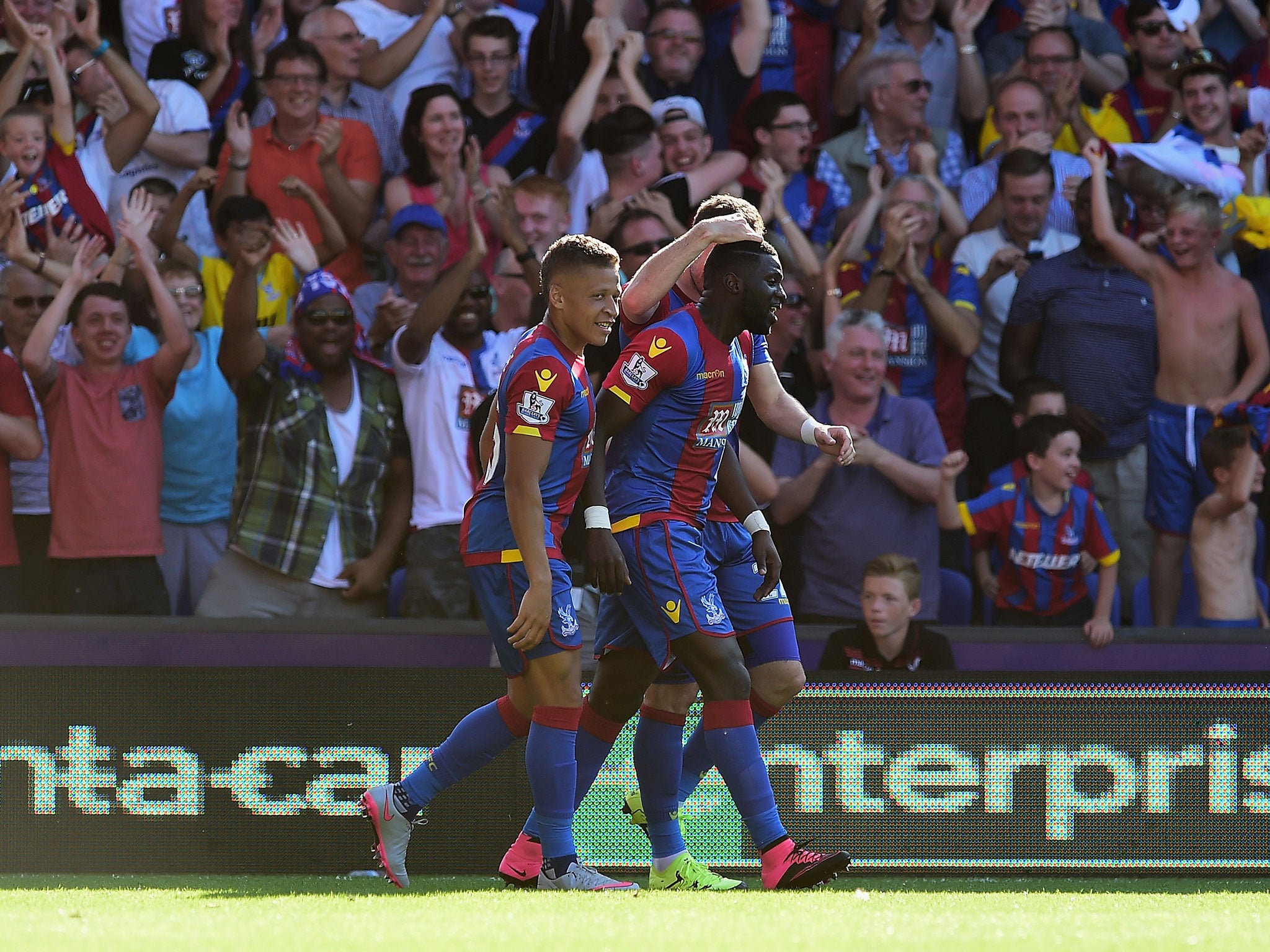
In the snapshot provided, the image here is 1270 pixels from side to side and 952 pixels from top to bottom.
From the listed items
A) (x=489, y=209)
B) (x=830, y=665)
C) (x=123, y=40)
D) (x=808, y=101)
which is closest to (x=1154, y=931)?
(x=830, y=665)

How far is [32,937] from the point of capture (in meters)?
4.48

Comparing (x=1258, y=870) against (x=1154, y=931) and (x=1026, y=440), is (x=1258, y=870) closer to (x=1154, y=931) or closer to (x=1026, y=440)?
(x=1154, y=931)

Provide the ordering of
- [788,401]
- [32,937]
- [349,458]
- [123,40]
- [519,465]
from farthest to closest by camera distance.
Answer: [123,40]
[349,458]
[788,401]
[519,465]
[32,937]

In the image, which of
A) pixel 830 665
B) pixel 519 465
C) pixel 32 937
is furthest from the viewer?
pixel 830 665

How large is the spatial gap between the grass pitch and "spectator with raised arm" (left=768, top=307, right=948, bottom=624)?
253cm

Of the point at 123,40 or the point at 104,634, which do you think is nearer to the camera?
the point at 104,634

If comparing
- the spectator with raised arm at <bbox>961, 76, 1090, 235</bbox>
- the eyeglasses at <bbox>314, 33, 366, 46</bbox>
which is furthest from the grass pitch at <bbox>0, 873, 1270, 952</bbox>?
the eyeglasses at <bbox>314, 33, 366, 46</bbox>

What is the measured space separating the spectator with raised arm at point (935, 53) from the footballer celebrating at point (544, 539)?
18.6 ft

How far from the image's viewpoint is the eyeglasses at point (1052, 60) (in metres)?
10.5

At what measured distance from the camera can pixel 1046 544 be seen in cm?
858

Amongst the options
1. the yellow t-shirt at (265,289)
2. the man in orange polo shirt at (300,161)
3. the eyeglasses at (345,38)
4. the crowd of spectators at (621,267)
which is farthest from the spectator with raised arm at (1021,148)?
the yellow t-shirt at (265,289)

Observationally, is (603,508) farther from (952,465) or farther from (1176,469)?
(1176,469)

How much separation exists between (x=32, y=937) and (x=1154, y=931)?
9.85 ft

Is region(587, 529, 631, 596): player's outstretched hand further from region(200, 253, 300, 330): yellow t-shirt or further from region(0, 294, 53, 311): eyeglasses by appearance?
region(0, 294, 53, 311): eyeglasses
